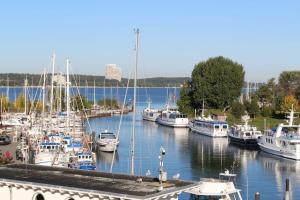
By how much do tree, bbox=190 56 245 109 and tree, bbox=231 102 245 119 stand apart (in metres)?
6.11

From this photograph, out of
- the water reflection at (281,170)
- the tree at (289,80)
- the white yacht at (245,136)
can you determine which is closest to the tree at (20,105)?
the white yacht at (245,136)

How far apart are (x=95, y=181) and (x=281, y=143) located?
53.5 m

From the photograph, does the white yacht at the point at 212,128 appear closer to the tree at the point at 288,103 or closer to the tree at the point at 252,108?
the tree at the point at 252,108

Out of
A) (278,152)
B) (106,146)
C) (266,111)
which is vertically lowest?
(278,152)

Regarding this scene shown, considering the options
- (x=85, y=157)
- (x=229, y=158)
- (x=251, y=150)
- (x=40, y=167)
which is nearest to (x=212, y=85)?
(x=251, y=150)

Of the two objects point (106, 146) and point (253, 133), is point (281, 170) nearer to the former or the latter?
point (106, 146)

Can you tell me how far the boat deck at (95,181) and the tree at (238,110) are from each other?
96.7m

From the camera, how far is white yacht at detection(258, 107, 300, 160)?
70838 mm

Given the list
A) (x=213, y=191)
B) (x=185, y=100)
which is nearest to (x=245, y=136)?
(x=185, y=100)

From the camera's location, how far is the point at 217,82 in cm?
13275

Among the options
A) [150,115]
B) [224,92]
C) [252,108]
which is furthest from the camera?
[150,115]

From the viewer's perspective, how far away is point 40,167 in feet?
93.1

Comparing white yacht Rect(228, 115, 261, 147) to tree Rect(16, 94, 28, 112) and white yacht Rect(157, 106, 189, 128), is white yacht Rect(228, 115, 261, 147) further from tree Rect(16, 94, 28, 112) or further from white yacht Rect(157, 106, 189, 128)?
tree Rect(16, 94, 28, 112)

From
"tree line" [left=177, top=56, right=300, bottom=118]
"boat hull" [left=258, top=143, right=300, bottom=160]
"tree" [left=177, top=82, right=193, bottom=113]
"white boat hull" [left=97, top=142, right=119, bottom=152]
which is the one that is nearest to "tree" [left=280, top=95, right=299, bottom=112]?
"tree line" [left=177, top=56, right=300, bottom=118]
